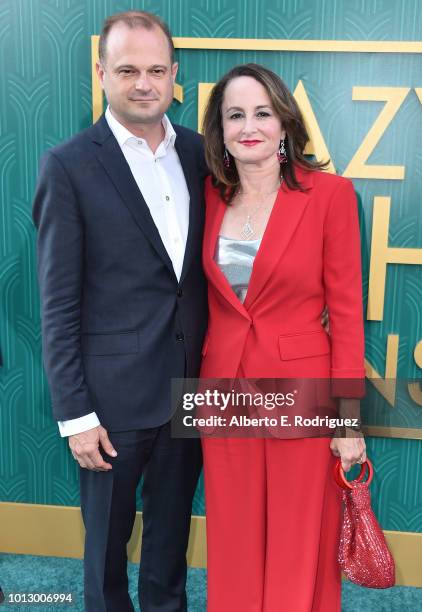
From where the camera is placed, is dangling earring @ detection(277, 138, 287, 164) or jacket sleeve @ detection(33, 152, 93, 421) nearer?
jacket sleeve @ detection(33, 152, 93, 421)

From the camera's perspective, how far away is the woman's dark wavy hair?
6.16 feet

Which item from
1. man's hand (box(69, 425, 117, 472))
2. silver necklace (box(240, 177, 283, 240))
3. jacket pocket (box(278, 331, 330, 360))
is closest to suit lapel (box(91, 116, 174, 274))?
silver necklace (box(240, 177, 283, 240))

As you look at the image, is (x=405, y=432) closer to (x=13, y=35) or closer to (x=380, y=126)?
(x=380, y=126)

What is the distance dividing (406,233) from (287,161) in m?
0.85

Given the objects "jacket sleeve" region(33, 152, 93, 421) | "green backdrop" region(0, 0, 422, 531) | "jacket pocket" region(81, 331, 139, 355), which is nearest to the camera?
"jacket sleeve" region(33, 152, 93, 421)

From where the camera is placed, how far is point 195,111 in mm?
2646

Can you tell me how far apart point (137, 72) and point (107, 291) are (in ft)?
2.01

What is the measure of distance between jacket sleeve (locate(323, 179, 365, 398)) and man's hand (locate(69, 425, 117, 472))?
26.7 inches

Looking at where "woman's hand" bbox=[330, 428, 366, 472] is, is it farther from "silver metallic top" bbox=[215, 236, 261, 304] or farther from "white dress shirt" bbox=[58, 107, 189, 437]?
"white dress shirt" bbox=[58, 107, 189, 437]

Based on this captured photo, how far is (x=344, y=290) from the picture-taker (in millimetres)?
1890

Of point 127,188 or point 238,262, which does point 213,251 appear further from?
point 127,188

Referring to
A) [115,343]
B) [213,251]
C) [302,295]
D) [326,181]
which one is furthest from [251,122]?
[115,343]

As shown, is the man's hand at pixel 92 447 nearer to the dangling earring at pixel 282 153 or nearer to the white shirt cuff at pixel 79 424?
the white shirt cuff at pixel 79 424

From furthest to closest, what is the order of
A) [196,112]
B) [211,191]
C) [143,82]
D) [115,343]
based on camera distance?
[196,112]
[211,191]
[115,343]
[143,82]
